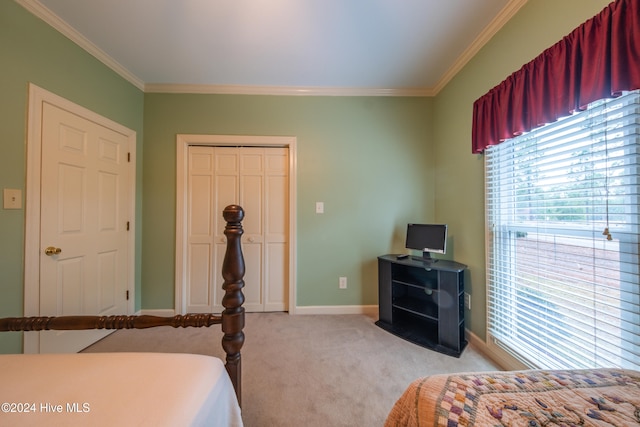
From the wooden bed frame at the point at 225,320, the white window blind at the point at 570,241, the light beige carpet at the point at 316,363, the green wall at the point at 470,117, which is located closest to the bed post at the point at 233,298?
the wooden bed frame at the point at 225,320

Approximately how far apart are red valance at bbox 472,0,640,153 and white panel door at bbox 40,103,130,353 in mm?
3243

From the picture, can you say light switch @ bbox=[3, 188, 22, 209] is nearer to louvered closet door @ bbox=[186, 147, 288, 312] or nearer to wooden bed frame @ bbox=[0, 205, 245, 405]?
wooden bed frame @ bbox=[0, 205, 245, 405]

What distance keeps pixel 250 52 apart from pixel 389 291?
2590mm

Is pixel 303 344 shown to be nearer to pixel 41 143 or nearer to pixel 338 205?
pixel 338 205

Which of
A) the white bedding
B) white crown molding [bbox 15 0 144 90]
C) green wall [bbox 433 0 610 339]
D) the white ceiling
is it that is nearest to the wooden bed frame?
the white bedding

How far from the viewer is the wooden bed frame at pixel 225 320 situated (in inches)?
35.1

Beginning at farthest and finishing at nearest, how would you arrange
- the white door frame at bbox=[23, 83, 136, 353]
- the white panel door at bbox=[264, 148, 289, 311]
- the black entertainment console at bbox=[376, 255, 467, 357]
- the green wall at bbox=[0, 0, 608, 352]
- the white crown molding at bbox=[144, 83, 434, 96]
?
the white panel door at bbox=[264, 148, 289, 311] → the white crown molding at bbox=[144, 83, 434, 96] → the green wall at bbox=[0, 0, 608, 352] → the black entertainment console at bbox=[376, 255, 467, 357] → the white door frame at bbox=[23, 83, 136, 353]

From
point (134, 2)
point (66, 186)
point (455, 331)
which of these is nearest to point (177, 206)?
point (66, 186)

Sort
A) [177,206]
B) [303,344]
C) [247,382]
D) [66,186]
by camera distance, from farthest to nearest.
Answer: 1. [177,206]
2. [303,344]
3. [66,186]
4. [247,382]

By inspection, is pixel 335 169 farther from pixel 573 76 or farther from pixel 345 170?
pixel 573 76

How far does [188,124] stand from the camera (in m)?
2.38

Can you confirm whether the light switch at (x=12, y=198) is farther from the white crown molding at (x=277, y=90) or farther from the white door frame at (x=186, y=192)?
the white crown molding at (x=277, y=90)

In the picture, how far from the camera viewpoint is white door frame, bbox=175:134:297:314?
2.35 metres

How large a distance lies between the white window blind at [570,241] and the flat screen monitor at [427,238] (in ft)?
1.26
